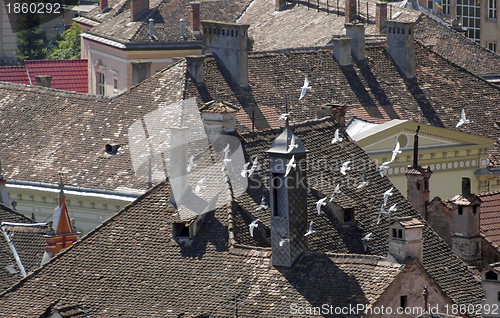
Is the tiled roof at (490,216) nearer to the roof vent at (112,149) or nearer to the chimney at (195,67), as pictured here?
the chimney at (195,67)

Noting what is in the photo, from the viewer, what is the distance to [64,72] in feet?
220

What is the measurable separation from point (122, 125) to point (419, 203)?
13.7 metres

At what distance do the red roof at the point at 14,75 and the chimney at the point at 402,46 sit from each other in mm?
20953

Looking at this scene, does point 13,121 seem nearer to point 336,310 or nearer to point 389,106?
point 389,106

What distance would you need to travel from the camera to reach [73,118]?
48562 millimetres

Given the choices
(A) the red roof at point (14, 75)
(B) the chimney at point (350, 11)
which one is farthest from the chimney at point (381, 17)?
(A) the red roof at point (14, 75)

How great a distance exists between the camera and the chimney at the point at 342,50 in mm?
51250

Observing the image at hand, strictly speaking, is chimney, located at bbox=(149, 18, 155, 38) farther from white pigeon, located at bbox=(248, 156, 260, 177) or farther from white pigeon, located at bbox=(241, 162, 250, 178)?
white pigeon, located at bbox=(241, 162, 250, 178)

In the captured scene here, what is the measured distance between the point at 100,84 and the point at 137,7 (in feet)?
14.6

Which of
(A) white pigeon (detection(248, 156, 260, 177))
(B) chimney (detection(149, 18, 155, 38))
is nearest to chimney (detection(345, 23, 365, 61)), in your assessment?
(B) chimney (detection(149, 18, 155, 38))

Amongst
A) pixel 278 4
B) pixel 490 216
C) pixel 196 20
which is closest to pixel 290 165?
pixel 490 216

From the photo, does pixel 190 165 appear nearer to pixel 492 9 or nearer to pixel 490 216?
pixel 490 216

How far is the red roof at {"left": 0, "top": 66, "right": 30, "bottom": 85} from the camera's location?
6456cm

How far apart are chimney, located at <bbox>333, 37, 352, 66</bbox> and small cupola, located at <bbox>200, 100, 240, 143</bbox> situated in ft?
59.3
